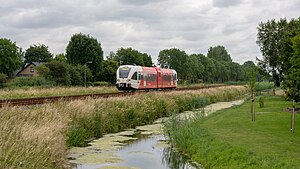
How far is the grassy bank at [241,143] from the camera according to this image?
11766 mm

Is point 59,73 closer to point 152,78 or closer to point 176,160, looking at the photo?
point 152,78

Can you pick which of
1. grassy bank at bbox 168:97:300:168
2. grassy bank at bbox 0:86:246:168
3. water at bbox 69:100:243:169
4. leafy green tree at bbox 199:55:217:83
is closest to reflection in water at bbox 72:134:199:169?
water at bbox 69:100:243:169

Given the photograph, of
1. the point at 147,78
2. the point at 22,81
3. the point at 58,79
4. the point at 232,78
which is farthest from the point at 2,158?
the point at 232,78

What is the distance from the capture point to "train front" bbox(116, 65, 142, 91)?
132 ft

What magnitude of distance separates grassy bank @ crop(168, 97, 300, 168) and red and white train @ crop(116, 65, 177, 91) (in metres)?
19.9

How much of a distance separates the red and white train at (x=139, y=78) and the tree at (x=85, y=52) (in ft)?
87.7

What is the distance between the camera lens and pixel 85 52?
7756 centimetres

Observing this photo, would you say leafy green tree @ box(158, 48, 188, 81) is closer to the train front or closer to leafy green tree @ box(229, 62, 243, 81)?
the train front

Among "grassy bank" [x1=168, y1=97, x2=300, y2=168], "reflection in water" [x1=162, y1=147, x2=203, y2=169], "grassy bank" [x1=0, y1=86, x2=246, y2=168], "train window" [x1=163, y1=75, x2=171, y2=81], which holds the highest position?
"train window" [x1=163, y1=75, x2=171, y2=81]

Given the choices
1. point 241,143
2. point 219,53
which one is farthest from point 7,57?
point 219,53

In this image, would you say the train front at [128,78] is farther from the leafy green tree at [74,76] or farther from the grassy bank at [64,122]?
the leafy green tree at [74,76]

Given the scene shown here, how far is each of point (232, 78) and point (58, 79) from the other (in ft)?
327

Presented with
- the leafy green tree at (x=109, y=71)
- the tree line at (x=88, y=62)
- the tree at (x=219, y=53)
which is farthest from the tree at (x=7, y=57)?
the tree at (x=219, y=53)

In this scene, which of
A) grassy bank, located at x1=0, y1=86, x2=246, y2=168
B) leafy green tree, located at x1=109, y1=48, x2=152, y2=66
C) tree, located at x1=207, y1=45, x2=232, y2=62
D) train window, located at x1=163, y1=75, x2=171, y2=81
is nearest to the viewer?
grassy bank, located at x1=0, y1=86, x2=246, y2=168
